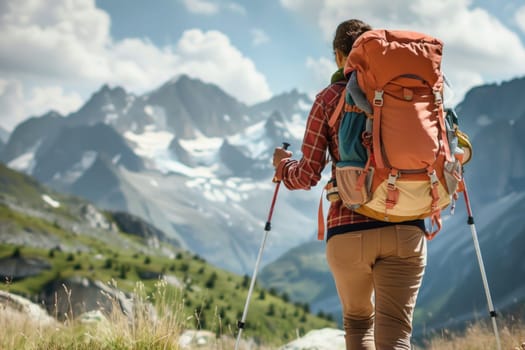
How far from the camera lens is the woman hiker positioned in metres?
4.12

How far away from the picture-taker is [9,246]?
11600 centimetres

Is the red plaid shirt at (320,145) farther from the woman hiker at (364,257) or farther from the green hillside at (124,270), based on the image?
the green hillside at (124,270)

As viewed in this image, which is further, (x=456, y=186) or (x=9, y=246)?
(x=9, y=246)

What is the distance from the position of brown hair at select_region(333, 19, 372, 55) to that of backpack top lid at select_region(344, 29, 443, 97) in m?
0.43

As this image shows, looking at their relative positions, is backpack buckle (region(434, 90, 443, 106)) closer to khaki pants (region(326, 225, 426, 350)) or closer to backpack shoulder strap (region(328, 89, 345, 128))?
backpack shoulder strap (region(328, 89, 345, 128))

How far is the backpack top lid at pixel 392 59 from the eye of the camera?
158 inches

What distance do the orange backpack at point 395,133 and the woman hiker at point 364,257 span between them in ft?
0.48

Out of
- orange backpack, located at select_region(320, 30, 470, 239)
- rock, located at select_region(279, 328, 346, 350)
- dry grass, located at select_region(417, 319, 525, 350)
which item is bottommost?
dry grass, located at select_region(417, 319, 525, 350)

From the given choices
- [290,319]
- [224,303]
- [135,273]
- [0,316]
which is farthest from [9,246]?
[0,316]

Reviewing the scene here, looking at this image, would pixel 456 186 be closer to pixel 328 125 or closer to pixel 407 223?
pixel 407 223

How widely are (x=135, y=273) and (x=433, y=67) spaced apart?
120203 mm

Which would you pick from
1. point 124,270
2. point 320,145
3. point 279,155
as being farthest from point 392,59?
point 124,270

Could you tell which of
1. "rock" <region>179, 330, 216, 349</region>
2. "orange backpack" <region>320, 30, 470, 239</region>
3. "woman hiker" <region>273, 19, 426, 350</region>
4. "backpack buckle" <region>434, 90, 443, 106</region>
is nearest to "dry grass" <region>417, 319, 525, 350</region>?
"rock" <region>179, 330, 216, 349</region>

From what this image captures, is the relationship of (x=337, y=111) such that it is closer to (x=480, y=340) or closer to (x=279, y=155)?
(x=279, y=155)
